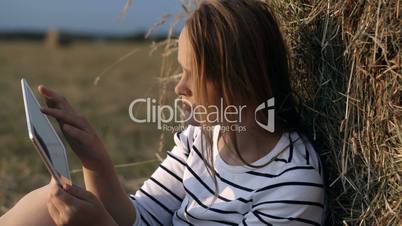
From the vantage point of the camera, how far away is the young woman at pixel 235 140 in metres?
1.77

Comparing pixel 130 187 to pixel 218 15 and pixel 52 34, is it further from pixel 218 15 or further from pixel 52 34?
pixel 52 34

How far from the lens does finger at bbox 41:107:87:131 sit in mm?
1757

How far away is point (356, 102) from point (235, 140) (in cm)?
33

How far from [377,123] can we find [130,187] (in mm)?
1833

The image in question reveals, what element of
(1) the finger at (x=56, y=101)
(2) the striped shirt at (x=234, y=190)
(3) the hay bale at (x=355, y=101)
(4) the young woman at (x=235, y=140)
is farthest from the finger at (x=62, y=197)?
(3) the hay bale at (x=355, y=101)

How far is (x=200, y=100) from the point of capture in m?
1.86

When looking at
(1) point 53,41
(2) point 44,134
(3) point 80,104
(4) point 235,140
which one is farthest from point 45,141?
(1) point 53,41

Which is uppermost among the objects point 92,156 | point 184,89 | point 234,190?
point 184,89

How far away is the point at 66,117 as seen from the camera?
5.85 ft

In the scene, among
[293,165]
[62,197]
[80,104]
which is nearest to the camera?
[62,197]

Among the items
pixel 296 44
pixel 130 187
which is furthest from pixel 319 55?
pixel 130 187

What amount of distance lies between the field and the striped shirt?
58 centimetres

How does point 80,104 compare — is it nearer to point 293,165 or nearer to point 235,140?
point 235,140

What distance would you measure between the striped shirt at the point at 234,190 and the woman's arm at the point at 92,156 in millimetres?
78
